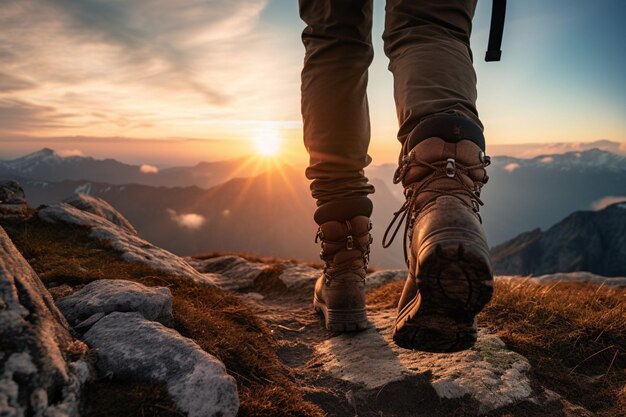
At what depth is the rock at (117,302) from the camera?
2453 millimetres

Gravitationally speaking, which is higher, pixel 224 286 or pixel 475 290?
pixel 475 290

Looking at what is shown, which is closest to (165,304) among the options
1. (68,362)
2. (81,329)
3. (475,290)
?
(81,329)

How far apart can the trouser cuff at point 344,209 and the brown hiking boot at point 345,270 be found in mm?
73

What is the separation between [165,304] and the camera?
8.91ft

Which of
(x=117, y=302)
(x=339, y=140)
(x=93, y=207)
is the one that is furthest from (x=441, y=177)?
(x=93, y=207)

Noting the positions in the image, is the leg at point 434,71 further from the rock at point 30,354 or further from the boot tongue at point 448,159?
the rock at point 30,354

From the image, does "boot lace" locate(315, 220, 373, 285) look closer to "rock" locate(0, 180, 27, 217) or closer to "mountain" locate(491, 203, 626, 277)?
"rock" locate(0, 180, 27, 217)

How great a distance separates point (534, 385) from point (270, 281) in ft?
17.8

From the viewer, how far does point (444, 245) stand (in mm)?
1715

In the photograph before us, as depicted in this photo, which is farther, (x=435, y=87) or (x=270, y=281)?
(x=270, y=281)

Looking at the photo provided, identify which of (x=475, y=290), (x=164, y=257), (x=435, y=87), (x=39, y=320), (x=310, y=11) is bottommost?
(x=164, y=257)

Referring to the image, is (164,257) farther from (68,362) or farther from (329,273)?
(68,362)

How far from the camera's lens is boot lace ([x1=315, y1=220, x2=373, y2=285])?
12.0ft

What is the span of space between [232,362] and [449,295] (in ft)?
4.79
